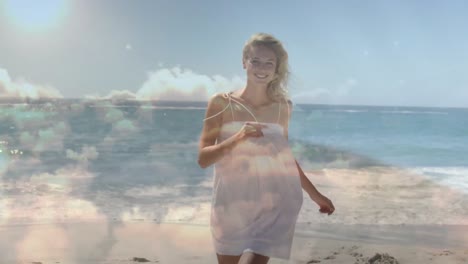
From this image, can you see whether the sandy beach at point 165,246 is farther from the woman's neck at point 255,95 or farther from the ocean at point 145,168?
the woman's neck at point 255,95

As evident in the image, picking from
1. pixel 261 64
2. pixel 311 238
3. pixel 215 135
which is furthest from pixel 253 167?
pixel 311 238

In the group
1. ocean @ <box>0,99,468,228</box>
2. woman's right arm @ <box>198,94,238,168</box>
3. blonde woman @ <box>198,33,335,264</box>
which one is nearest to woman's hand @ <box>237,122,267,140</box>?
blonde woman @ <box>198,33,335,264</box>

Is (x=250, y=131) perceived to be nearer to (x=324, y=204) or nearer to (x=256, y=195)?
(x=256, y=195)

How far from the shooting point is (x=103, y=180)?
14523mm

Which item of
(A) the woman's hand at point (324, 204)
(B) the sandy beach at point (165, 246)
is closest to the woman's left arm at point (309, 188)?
(A) the woman's hand at point (324, 204)

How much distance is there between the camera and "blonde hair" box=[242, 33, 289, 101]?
286 cm

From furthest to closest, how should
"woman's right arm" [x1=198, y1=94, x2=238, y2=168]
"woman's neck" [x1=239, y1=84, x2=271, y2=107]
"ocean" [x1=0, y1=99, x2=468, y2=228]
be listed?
1. "ocean" [x1=0, y1=99, x2=468, y2=228]
2. "woman's neck" [x1=239, y1=84, x2=271, y2=107]
3. "woman's right arm" [x1=198, y1=94, x2=238, y2=168]

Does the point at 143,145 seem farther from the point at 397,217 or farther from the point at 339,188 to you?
the point at 397,217

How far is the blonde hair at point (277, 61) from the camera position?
9.37ft

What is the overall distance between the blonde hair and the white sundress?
183 mm

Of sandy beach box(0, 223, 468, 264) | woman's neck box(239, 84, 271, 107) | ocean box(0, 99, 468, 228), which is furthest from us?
ocean box(0, 99, 468, 228)

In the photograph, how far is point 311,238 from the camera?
7.95m

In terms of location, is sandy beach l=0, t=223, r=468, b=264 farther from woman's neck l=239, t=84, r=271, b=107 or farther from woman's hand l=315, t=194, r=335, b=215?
woman's neck l=239, t=84, r=271, b=107

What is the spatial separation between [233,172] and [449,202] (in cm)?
987
